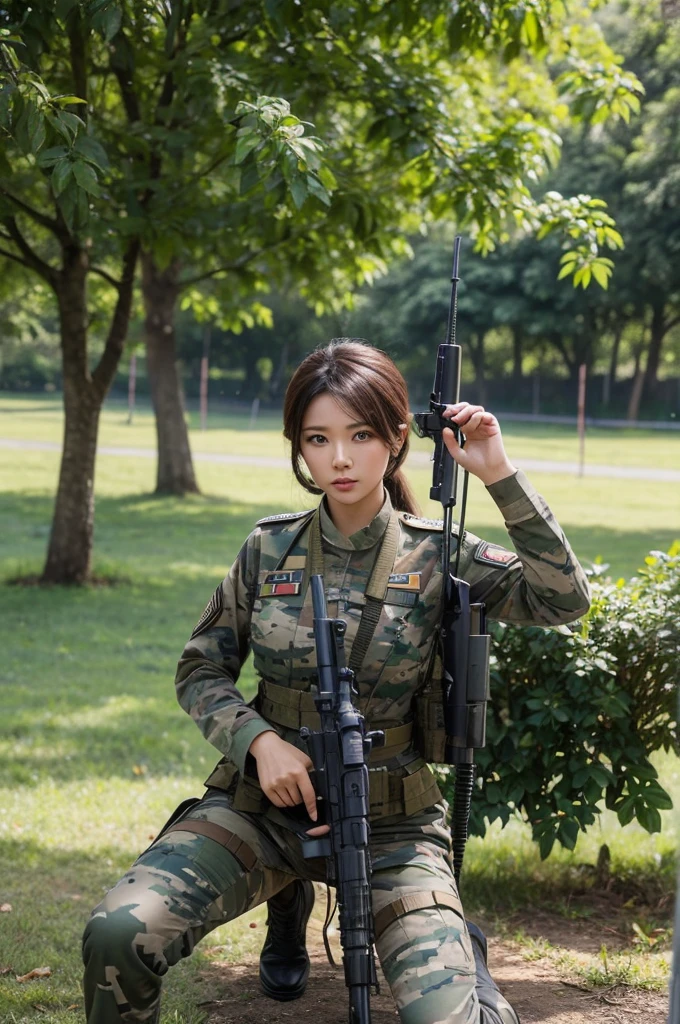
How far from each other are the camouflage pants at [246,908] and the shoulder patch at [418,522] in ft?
2.26

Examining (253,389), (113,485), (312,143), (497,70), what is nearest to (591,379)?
(253,389)

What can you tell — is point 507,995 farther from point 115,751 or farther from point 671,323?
point 671,323

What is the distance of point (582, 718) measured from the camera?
150 inches

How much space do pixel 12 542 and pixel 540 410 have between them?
106ft

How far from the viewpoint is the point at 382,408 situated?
9.20 ft

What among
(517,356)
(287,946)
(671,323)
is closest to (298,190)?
(287,946)

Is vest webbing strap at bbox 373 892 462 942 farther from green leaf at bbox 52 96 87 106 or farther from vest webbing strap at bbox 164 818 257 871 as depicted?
green leaf at bbox 52 96 87 106

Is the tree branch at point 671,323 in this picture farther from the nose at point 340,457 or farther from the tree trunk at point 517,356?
the nose at point 340,457

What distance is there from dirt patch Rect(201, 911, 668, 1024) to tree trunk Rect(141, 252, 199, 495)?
38.7ft

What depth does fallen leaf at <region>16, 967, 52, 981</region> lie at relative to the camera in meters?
3.50

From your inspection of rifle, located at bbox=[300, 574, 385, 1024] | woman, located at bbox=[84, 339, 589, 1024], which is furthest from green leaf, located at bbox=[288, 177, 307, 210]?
rifle, located at bbox=[300, 574, 385, 1024]

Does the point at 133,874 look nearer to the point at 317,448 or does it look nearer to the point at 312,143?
the point at 317,448

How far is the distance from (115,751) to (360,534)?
12.5ft

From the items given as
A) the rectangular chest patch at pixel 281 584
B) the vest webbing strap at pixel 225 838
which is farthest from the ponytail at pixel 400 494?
the vest webbing strap at pixel 225 838
